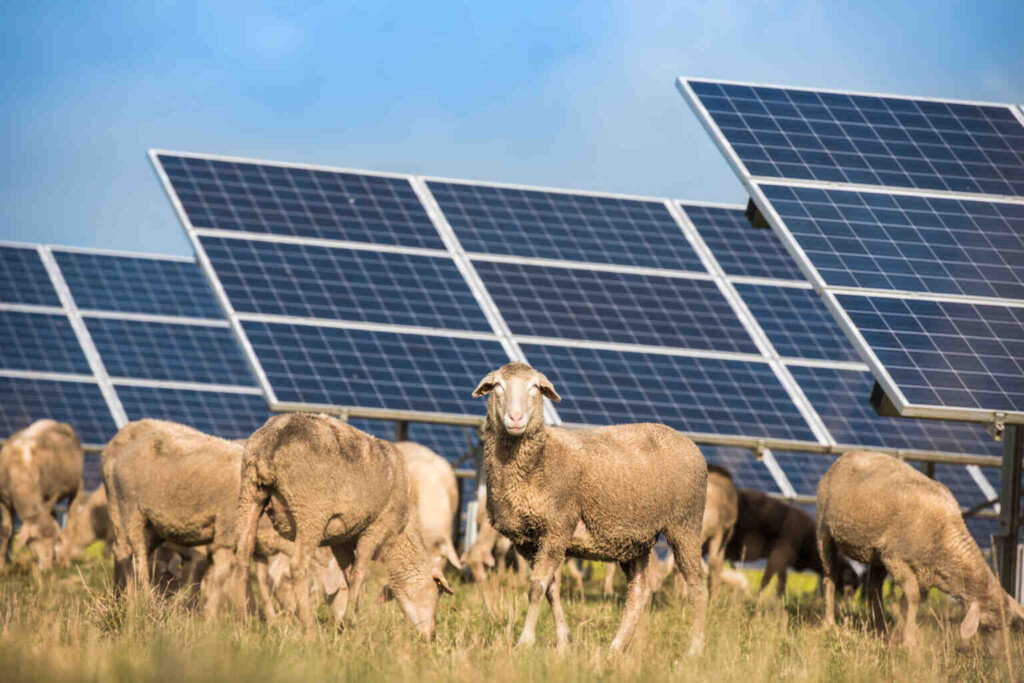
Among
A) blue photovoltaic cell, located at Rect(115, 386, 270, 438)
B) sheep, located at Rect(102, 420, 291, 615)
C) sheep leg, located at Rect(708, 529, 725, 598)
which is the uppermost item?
blue photovoltaic cell, located at Rect(115, 386, 270, 438)

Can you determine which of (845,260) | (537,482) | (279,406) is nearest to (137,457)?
(537,482)

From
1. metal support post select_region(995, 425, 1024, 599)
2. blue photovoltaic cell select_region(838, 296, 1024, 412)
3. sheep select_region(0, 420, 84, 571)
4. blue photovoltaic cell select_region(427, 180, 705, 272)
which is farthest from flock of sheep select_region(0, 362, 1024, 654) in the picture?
blue photovoltaic cell select_region(427, 180, 705, 272)

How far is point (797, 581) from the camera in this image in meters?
28.0

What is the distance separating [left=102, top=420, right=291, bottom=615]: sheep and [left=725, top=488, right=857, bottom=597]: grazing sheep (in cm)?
978

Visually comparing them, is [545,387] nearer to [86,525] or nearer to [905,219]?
[905,219]

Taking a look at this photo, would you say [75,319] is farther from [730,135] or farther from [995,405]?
[995,405]

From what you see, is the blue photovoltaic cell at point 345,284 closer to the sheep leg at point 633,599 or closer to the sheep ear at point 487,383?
the sheep leg at point 633,599

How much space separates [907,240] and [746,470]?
9056mm

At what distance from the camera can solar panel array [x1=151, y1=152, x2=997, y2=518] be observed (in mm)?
18875

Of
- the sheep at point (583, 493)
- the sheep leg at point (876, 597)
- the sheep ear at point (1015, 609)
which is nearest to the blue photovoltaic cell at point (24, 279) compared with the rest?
the sheep leg at point (876, 597)

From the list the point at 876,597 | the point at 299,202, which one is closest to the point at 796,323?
the point at 299,202

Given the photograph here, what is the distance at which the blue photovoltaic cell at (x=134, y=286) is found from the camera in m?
30.8

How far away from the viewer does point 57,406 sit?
26250mm

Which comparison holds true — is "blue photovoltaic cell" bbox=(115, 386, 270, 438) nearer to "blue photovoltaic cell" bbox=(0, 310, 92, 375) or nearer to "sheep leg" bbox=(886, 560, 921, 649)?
"blue photovoltaic cell" bbox=(0, 310, 92, 375)
